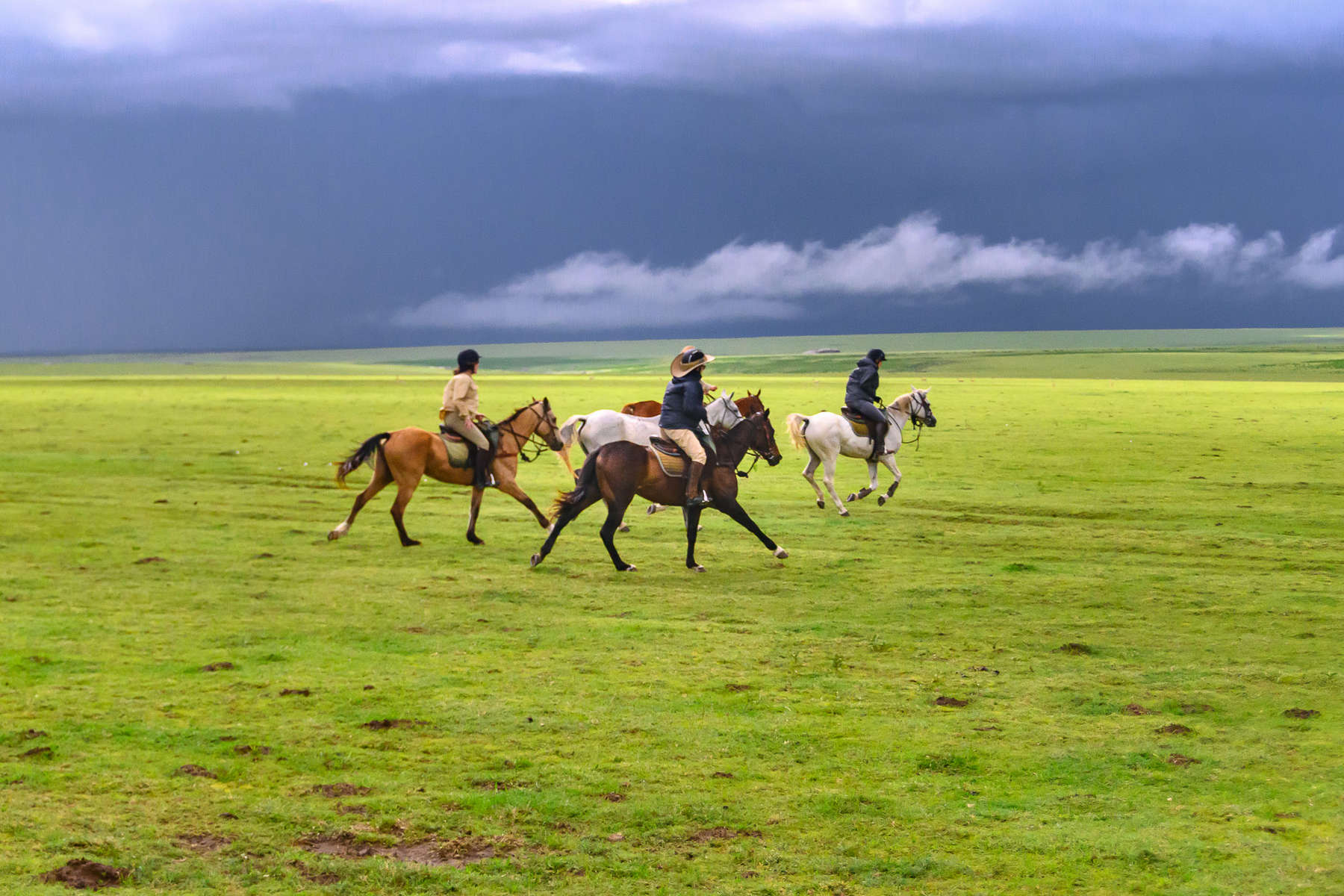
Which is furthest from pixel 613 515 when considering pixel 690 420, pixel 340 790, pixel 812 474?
pixel 340 790

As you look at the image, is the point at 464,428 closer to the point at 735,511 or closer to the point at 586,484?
the point at 586,484

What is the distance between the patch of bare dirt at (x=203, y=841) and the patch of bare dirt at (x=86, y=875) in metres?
0.38

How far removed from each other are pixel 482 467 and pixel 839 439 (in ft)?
20.8

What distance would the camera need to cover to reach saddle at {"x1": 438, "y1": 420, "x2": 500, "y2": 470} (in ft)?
55.9

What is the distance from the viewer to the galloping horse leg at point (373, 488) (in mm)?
16906

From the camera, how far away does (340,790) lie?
784 centimetres

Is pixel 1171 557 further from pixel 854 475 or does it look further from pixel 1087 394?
pixel 1087 394

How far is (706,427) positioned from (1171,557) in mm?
6068

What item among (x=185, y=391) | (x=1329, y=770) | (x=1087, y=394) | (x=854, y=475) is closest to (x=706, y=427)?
(x=1329, y=770)

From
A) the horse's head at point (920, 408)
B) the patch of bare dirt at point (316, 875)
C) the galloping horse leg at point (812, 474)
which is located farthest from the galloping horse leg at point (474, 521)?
the patch of bare dirt at point (316, 875)

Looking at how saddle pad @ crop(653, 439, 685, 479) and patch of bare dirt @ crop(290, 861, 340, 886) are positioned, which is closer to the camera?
patch of bare dirt @ crop(290, 861, 340, 886)

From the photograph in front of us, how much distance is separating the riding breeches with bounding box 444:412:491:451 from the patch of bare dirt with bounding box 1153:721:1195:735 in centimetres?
1022

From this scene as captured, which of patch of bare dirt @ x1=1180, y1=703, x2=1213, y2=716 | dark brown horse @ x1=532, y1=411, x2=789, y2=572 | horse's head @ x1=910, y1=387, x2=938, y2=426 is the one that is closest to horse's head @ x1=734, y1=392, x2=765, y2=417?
dark brown horse @ x1=532, y1=411, x2=789, y2=572

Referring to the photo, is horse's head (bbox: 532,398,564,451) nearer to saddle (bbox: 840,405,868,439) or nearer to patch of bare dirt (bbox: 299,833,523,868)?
saddle (bbox: 840,405,868,439)
